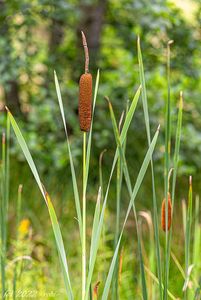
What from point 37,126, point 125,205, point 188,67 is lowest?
point 125,205

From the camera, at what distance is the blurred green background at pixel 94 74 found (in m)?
3.20

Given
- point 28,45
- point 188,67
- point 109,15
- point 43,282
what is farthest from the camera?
point 109,15

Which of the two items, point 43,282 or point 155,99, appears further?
point 155,99

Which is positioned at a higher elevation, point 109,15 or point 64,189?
point 109,15

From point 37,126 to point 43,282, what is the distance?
1226mm

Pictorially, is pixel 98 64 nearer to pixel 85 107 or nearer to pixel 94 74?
pixel 94 74

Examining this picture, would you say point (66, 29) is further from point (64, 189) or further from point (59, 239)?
point (59, 239)

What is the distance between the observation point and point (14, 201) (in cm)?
337

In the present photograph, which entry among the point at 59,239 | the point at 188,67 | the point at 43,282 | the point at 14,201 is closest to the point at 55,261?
the point at 43,282

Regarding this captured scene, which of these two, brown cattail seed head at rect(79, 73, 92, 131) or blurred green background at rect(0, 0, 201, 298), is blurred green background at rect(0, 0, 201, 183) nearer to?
blurred green background at rect(0, 0, 201, 298)

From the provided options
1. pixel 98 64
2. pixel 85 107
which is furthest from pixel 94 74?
pixel 85 107

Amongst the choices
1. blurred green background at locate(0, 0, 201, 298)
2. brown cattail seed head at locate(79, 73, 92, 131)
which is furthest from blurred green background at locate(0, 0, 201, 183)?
brown cattail seed head at locate(79, 73, 92, 131)

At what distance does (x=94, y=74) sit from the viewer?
12.2 feet

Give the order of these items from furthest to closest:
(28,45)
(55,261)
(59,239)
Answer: (28,45) < (55,261) < (59,239)
